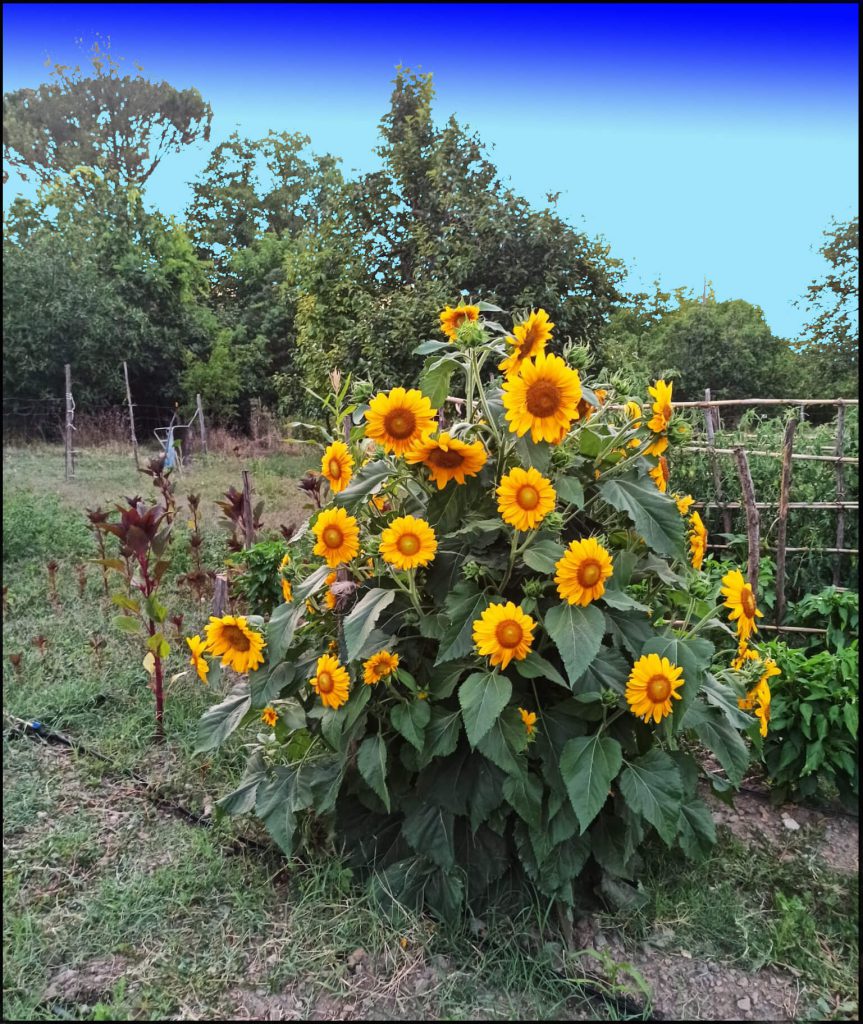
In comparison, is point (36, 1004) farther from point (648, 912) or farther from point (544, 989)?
point (648, 912)

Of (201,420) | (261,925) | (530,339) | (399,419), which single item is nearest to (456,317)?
(530,339)

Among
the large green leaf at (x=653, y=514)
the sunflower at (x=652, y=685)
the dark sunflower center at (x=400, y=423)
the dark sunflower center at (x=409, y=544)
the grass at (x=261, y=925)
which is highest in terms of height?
the dark sunflower center at (x=400, y=423)

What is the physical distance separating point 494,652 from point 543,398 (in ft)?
1.39

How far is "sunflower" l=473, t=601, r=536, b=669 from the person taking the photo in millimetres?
1214

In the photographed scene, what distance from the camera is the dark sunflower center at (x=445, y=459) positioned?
1.28m

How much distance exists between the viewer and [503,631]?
3.98 ft

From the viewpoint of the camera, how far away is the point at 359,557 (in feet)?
4.98

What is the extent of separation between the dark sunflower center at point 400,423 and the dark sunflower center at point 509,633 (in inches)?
14.0

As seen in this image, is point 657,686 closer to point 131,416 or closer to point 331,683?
point 331,683

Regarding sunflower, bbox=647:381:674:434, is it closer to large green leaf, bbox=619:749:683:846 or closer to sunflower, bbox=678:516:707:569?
sunflower, bbox=678:516:707:569

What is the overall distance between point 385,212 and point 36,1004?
295 centimetres

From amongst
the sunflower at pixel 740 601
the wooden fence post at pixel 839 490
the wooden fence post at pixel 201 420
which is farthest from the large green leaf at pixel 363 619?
the wooden fence post at pixel 839 490

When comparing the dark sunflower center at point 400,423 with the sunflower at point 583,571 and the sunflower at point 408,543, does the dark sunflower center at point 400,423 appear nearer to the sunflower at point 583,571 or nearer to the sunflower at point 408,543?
the sunflower at point 408,543

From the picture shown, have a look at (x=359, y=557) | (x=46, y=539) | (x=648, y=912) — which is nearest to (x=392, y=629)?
(x=359, y=557)
